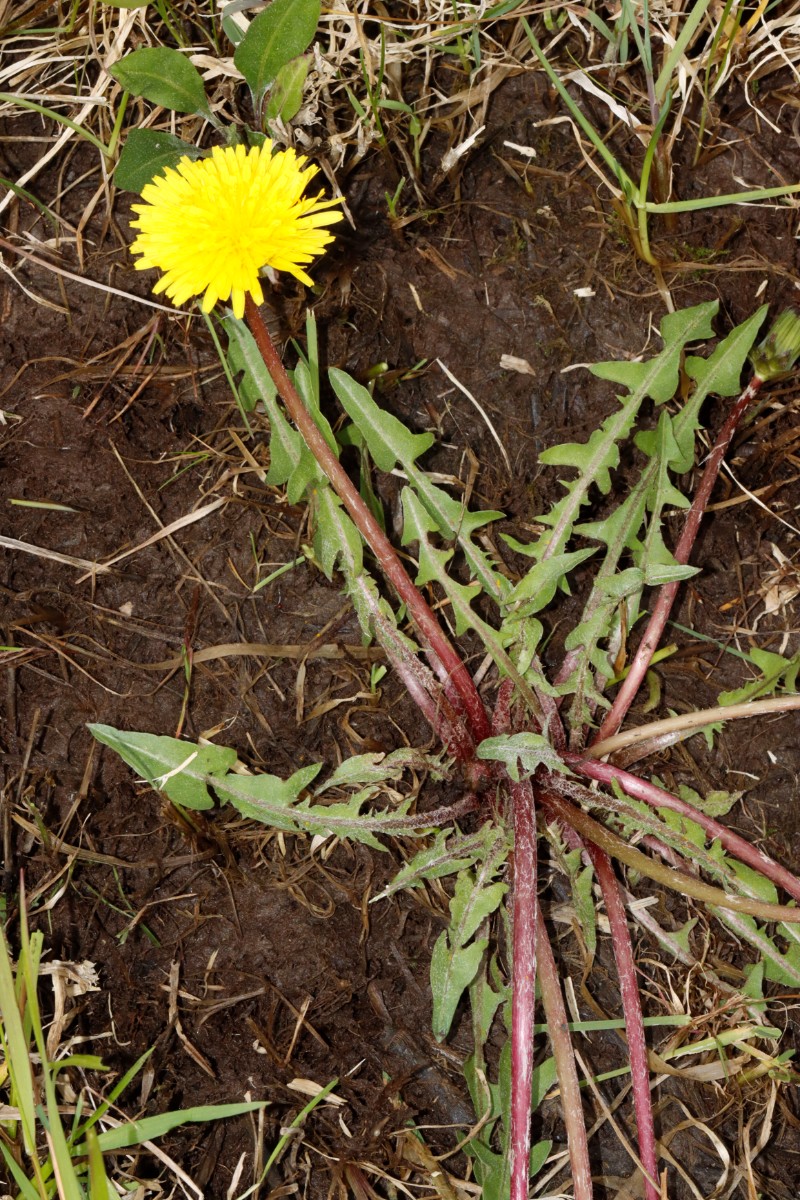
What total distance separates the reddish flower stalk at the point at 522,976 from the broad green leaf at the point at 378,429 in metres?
0.71

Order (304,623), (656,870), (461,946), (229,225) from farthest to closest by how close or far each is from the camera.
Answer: (304,623)
(461,946)
(656,870)
(229,225)

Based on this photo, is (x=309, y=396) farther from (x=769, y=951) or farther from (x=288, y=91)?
(x=769, y=951)

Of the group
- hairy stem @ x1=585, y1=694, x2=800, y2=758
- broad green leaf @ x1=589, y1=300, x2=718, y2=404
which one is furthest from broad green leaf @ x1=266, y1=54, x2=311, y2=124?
hairy stem @ x1=585, y1=694, x2=800, y2=758

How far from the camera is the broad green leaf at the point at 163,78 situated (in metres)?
1.91

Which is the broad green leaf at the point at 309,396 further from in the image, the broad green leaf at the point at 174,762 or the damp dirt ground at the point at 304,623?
the broad green leaf at the point at 174,762

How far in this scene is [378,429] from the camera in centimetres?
198

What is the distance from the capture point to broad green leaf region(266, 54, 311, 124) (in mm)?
1964

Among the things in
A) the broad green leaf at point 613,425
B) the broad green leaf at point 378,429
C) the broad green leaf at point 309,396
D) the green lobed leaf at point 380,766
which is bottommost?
the green lobed leaf at point 380,766

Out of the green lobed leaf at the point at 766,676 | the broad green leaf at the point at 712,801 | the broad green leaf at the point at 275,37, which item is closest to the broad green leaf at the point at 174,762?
the broad green leaf at the point at 712,801

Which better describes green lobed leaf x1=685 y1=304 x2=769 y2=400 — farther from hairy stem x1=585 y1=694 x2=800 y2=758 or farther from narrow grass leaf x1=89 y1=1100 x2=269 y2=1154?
narrow grass leaf x1=89 y1=1100 x2=269 y2=1154

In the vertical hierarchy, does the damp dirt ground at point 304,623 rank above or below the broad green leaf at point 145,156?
below

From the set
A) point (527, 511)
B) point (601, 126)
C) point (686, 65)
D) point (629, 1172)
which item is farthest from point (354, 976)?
point (686, 65)

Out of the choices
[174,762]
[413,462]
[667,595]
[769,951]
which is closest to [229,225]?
[413,462]

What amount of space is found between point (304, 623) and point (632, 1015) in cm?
103
